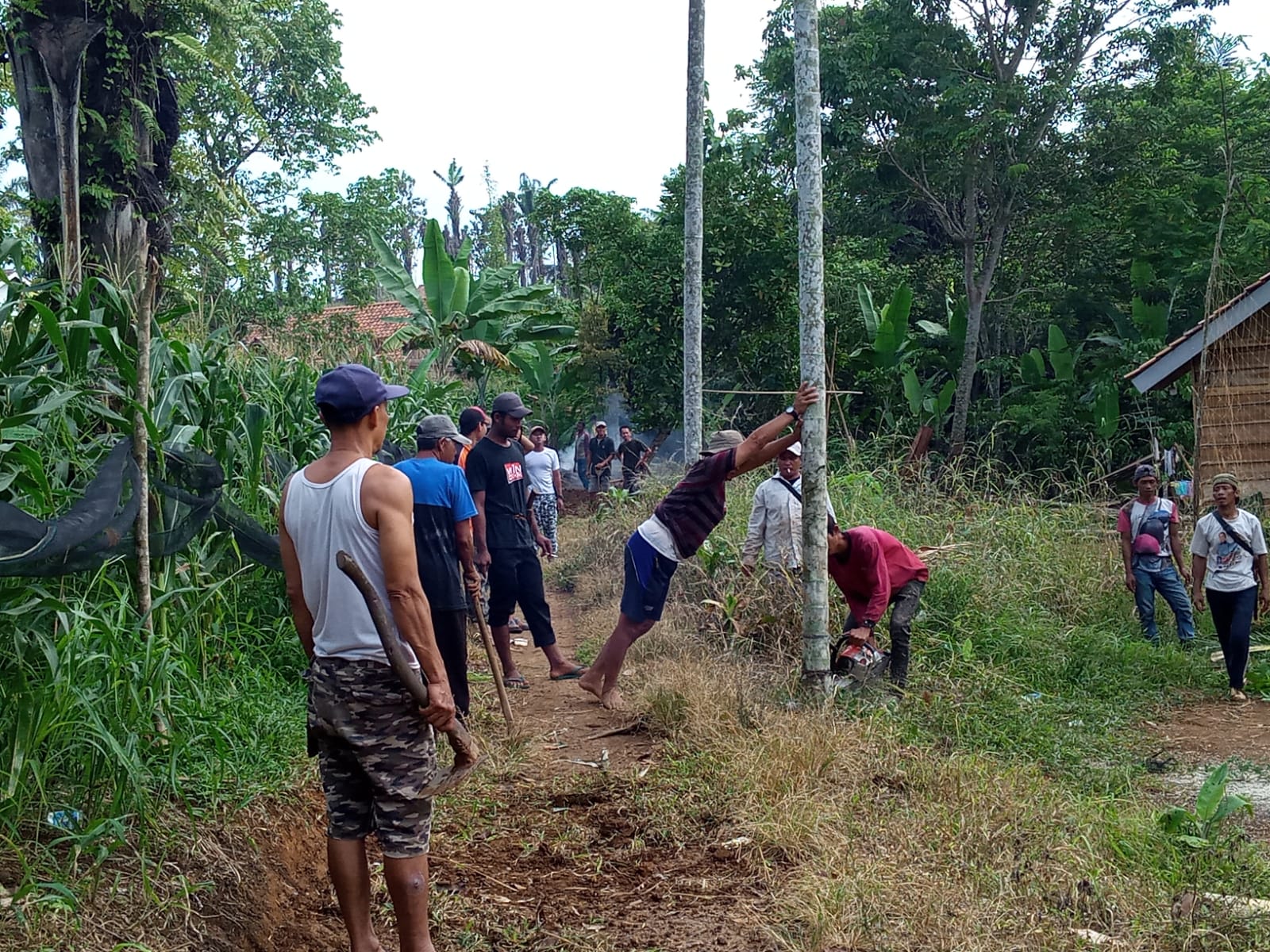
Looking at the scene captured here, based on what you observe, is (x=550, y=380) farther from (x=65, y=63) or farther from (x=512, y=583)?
(x=65, y=63)

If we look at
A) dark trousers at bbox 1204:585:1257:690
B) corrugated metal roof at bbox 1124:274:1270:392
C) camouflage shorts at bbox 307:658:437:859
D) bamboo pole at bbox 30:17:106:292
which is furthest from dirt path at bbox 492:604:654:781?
corrugated metal roof at bbox 1124:274:1270:392

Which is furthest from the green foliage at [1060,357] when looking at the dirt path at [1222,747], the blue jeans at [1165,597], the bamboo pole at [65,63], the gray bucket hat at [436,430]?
the bamboo pole at [65,63]

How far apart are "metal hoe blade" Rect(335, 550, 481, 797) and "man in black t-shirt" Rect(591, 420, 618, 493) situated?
15855mm

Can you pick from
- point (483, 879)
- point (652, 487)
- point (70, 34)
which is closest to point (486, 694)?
point (483, 879)

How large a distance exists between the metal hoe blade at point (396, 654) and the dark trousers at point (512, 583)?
3813 mm

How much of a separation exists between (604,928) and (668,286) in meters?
14.1

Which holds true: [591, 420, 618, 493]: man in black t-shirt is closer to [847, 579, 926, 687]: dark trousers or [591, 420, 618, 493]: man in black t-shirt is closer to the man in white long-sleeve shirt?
the man in white long-sleeve shirt

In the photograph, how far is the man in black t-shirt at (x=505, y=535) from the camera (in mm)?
7145

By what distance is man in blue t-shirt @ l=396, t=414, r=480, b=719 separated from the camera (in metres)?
5.80

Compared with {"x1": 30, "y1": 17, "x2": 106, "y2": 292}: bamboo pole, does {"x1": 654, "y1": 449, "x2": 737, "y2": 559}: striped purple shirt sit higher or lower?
lower

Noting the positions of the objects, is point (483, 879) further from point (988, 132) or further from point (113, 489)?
point (988, 132)

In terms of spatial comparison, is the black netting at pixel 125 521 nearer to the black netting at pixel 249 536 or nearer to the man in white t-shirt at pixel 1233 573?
the black netting at pixel 249 536

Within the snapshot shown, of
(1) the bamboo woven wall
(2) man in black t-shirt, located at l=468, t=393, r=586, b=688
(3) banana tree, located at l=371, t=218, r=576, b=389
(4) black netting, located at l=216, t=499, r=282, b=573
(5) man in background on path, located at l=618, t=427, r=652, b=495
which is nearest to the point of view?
(4) black netting, located at l=216, t=499, r=282, b=573

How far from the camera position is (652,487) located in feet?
41.8
